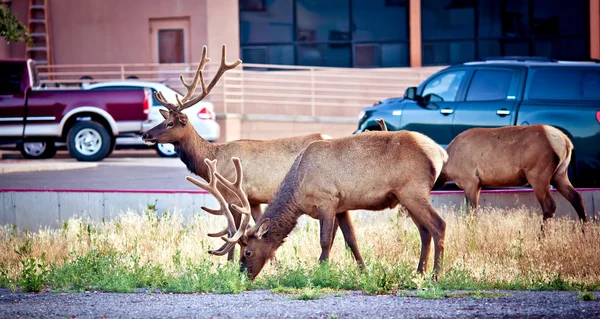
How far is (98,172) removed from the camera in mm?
21359

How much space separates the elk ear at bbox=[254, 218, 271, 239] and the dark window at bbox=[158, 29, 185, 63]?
22745 mm

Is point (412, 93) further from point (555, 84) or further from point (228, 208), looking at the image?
point (228, 208)

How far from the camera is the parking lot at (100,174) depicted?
1912 centimetres

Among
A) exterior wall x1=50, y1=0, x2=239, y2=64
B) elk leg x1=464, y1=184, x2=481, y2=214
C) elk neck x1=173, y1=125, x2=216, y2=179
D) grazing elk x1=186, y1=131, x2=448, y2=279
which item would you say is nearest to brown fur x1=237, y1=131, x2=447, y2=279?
grazing elk x1=186, y1=131, x2=448, y2=279

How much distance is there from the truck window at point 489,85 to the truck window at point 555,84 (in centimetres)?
42

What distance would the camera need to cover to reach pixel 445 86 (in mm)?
16672

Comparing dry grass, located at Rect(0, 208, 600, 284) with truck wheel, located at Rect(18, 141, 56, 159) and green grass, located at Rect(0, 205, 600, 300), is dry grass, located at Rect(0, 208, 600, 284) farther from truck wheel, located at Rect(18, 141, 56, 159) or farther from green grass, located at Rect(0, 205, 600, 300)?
truck wheel, located at Rect(18, 141, 56, 159)

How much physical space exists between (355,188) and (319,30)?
22.0m

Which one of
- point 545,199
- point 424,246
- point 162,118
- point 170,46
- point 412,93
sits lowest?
point 424,246

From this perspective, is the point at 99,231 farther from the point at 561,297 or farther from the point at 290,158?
the point at 561,297

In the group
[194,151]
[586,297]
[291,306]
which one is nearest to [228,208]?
[194,151]

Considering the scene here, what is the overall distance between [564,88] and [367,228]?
3.99 meters

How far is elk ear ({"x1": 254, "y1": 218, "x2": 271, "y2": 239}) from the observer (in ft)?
35.2

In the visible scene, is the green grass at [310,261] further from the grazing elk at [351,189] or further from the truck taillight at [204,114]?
the truck taillight at [204,114]
